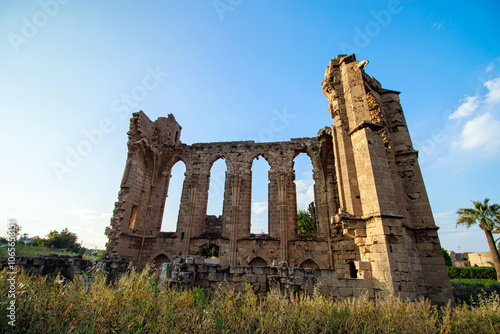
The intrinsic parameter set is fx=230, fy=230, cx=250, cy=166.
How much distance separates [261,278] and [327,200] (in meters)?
7.95

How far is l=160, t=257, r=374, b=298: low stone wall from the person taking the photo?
556 cm

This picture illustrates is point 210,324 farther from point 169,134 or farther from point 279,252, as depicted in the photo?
point 169,134

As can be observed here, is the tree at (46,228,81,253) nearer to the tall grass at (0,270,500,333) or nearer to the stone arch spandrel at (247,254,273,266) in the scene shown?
the stone arch spandrel at (247,254,273,266)

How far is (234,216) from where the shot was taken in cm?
1345

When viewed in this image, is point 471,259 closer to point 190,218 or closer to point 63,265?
point 190,218

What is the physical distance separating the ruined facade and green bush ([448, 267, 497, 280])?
613 inches

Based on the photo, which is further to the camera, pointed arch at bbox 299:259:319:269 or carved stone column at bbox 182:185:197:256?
carved stone column at bbox 182:185:197:256

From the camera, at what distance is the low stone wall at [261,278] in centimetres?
556

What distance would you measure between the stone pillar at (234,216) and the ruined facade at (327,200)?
6 cm

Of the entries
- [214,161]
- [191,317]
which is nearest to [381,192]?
[191,317]

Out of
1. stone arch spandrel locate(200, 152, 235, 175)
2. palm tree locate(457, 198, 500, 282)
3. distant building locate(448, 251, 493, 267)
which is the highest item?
stone arch spandrel locate(200, 152, 235, 175)

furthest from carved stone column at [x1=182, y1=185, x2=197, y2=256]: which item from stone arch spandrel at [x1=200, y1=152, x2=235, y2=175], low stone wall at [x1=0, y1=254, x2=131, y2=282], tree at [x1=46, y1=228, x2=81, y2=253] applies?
tree at [x1=46, y1=228, x2=81, y2=253]

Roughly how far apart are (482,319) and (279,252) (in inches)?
355

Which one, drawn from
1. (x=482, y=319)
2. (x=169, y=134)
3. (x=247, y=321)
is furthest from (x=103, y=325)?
(x=169, y=134)
